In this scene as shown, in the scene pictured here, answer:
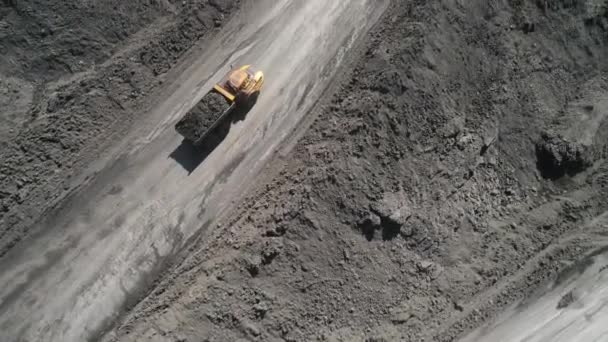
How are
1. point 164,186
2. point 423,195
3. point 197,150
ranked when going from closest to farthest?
point 423,195 < point 164,186 < point 197,150

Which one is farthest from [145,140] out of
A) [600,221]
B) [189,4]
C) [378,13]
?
[600,221]

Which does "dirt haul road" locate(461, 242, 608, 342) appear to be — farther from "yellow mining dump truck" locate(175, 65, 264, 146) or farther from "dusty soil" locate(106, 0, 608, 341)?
"yellow mining dump truck" locate(175, 65, 264, 146)

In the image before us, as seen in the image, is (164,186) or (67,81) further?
(67,81)

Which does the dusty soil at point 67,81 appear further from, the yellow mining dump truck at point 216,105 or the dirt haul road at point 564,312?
the dirt haul road at point 564,312

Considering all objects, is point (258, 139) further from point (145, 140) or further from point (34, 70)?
point (34, 70)

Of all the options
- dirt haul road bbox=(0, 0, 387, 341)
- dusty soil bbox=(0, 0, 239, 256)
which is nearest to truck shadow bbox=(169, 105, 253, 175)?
dirt haul road bbox=(0, 0, 387, 341)

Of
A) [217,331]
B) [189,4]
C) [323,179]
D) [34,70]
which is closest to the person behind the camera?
[217,331]

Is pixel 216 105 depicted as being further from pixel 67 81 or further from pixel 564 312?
pixel 564 312

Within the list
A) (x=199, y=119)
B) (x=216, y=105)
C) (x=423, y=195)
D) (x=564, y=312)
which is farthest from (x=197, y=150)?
(x=564, y=312)
